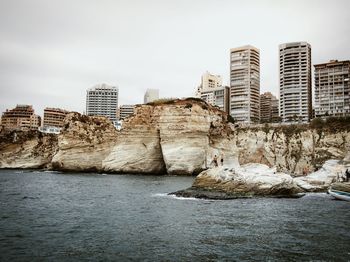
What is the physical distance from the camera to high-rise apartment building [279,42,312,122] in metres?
146

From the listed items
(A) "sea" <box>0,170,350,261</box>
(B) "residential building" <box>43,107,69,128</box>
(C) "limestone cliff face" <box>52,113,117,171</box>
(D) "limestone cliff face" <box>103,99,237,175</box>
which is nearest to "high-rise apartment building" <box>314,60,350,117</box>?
(D) "limestone cliff face" <box>103,99,237,175</box>

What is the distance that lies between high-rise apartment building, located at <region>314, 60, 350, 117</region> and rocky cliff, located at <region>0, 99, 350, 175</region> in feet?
217

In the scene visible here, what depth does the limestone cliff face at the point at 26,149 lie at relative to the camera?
9088 cm

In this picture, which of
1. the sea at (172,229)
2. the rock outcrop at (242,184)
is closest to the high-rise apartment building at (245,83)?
the rock outcrop at (242,184)

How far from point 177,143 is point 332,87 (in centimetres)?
10036

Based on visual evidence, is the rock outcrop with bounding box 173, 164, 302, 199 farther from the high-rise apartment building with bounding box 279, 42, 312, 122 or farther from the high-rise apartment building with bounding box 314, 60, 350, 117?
the high-rise apartment building with bounding box 279, 42, 312, 122

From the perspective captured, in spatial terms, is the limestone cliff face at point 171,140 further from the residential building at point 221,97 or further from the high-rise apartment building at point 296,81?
the residential building at point 221,97

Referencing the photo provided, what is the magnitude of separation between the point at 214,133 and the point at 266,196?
38529 millimetres

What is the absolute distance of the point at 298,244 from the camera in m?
17.6

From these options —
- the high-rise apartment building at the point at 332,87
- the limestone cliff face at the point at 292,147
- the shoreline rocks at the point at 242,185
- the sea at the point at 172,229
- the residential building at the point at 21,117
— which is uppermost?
the high-rise apartment building at the point at 332,87

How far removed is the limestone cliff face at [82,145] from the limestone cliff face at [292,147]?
3029 centimetres

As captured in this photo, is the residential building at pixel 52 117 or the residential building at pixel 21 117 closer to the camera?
the residential building at pixel 21 117

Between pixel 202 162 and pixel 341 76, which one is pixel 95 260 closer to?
pixel 202 162

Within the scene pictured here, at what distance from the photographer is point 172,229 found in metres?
20.8
